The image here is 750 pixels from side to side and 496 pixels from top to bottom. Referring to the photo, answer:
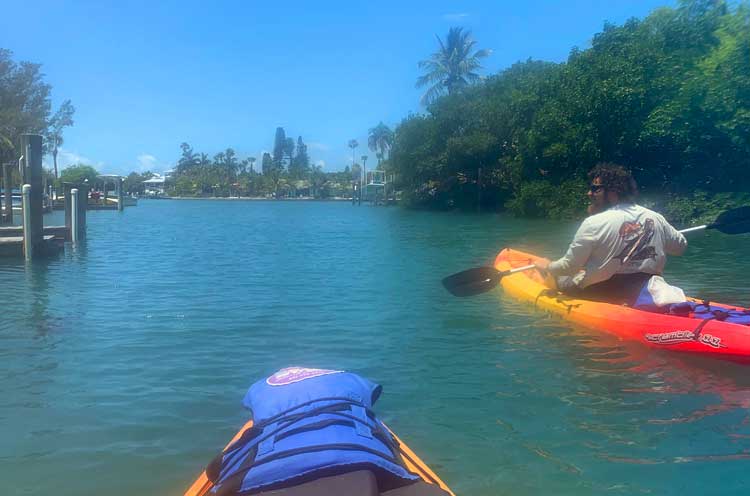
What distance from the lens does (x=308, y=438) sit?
273cm

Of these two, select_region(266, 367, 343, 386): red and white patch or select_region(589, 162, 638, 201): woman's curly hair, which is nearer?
select_region(266, 367, 343, 386): red and white patch

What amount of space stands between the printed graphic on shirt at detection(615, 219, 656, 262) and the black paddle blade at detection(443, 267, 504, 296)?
5.84ft

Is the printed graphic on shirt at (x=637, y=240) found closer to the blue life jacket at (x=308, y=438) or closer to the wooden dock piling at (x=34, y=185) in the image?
the blue life jacket at (x=308, y=438)

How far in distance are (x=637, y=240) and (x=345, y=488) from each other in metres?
4.86

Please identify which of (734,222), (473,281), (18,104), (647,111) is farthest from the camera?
(18,104)

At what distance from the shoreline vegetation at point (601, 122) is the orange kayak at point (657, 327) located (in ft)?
77.9

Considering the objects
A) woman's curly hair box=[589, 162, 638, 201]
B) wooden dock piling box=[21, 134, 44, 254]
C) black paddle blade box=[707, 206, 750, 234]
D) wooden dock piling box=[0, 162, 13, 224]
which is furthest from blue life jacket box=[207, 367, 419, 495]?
wooden dock piling box=[0, 162, 13, 224]

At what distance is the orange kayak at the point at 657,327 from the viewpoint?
5.71 meters

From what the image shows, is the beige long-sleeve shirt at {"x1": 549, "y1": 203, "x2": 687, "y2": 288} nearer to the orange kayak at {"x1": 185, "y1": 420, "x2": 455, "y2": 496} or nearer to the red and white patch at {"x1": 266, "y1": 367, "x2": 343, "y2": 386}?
the red and white patch at {"x1": 266, "y1": 367, "x2": 343, "y2": 386}

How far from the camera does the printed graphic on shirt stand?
641 cm

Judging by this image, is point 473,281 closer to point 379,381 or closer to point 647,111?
point 379,381

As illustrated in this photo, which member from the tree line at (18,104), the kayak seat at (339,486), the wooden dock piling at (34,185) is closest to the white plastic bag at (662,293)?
the kayak seat at (339,486)

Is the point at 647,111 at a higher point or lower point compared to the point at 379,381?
Answer: higher

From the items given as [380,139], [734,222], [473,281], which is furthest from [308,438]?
[380,139]
